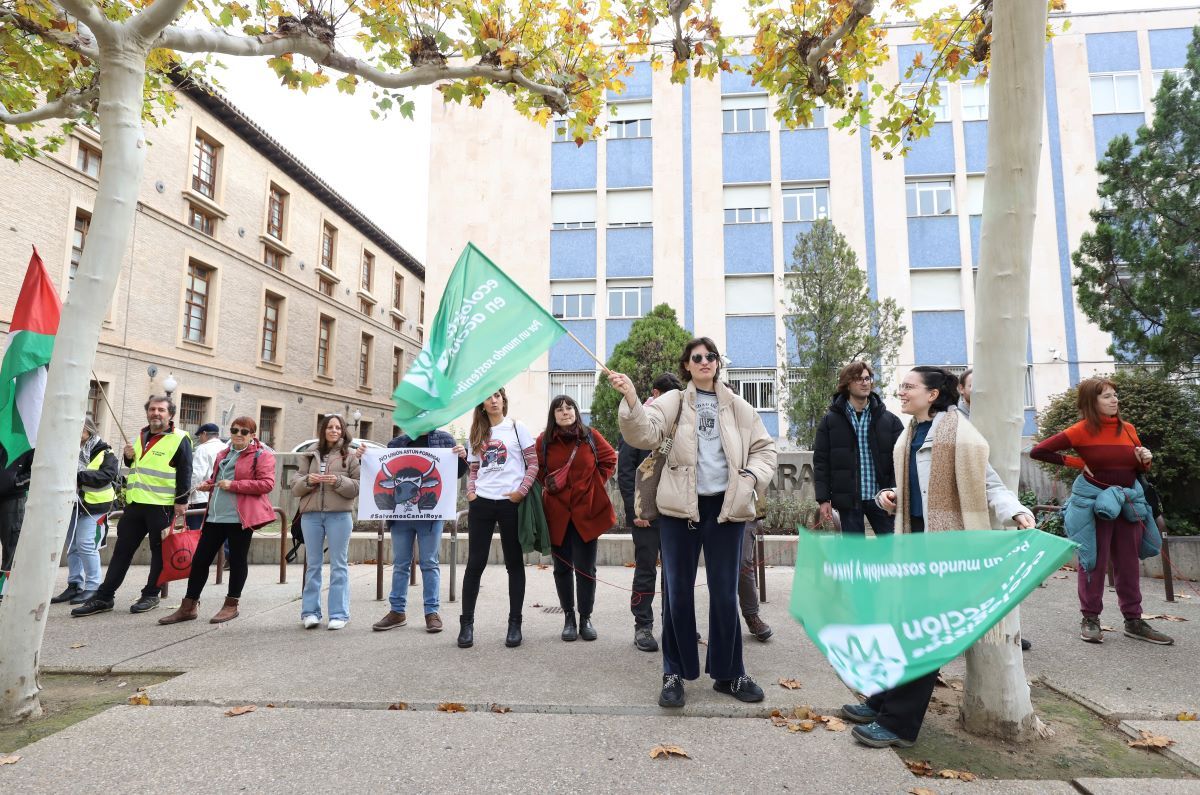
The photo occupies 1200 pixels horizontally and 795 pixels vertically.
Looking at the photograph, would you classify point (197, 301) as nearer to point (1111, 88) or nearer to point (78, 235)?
point (78, 235)

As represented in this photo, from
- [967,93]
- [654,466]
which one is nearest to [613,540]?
[654,466]

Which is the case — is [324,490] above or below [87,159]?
below

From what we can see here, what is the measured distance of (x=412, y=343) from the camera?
37.7m

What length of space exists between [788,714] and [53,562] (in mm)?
4413

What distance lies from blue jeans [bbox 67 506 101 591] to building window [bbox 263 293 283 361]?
19.5 meters

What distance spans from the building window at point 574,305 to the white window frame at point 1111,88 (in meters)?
18.1

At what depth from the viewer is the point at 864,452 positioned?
5094mm

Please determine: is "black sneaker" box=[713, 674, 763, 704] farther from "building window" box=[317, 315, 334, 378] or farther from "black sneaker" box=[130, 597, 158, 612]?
"building window" box=[317, 315, 334, 378]

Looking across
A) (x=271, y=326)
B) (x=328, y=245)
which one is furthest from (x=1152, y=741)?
(x=328, y=245)

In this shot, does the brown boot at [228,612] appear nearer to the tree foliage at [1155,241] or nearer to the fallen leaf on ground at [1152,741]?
the fallen leaf on ground at [1152,741]

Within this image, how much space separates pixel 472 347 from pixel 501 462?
4.35 feet

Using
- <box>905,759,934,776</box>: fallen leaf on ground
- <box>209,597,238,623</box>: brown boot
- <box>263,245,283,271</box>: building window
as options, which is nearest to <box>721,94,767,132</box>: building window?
<box>263,245,283,271</box>: building window

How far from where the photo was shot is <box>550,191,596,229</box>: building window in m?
24.4

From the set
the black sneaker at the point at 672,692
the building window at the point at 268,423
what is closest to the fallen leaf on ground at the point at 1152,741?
the black sneaker at the point at 672,692
